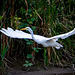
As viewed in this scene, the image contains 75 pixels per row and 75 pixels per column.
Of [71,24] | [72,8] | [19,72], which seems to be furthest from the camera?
[72,8]

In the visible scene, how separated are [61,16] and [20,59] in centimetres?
101

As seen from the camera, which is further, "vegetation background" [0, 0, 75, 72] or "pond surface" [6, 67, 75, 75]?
"vegetation background" [0, 0, 75, 72]

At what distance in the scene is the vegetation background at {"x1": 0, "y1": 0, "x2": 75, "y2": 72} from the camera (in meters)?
A: 2.17

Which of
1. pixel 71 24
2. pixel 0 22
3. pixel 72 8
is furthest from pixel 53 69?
pixel 72 8

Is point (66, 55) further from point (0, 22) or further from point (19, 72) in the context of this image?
point (0, 22)

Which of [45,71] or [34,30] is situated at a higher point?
[34,30]

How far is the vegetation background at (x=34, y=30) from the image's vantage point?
2.17 metres

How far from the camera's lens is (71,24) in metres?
2.56

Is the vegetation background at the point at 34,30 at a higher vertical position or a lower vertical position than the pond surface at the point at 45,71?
higher

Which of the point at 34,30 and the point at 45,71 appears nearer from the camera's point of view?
the point at 45,71

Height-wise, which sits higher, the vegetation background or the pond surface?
the vegetation background

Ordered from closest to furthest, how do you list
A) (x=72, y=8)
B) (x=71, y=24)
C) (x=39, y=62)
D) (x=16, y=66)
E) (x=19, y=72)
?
1. (x=19, y=72)
2. (x=16, y=66)
3. (x=39, y=62)
4. (x=71, y=24)
5. (x=72, y=8)

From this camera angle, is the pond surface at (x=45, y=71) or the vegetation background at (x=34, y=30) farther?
the vegetation background at (x=34, y=30)

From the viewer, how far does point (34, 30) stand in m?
2.24
